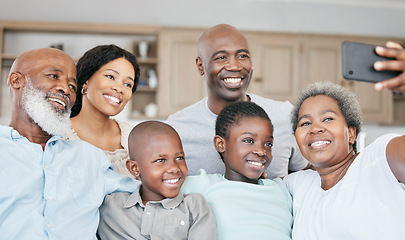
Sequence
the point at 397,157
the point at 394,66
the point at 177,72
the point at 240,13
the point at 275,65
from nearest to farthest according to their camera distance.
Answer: the point at 394,66 < the point at 397,157 < the point at 177,72 < the point at 275,65 < the point at 240,13

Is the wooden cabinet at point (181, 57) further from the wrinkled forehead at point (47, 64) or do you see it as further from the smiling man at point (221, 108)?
the wrinkled forehead at point (47, 64)

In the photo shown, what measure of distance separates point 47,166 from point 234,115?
73 cm

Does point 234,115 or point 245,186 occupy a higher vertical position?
point 234,115

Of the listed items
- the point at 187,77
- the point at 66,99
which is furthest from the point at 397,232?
the point at 187,77

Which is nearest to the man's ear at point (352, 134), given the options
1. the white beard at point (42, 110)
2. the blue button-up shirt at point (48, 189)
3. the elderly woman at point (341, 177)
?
the elderly woman at point (341, 177)

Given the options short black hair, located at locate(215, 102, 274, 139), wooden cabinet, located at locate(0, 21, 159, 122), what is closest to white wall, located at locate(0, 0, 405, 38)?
wooden cabinet, located at locate(0, 21, 159, 122)

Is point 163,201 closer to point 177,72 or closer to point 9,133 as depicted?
point 9,133

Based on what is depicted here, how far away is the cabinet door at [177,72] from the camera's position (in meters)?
4.51

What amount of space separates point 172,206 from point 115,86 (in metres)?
0.70

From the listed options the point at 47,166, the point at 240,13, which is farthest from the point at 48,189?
the point at 240,13

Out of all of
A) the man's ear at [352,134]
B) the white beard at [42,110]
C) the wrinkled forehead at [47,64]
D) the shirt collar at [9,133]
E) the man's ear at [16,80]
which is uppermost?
the wrinkled forehead at [47,64]

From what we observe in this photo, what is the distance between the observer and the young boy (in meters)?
1.37

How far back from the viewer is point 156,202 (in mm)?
1431

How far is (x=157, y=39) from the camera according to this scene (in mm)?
4652
